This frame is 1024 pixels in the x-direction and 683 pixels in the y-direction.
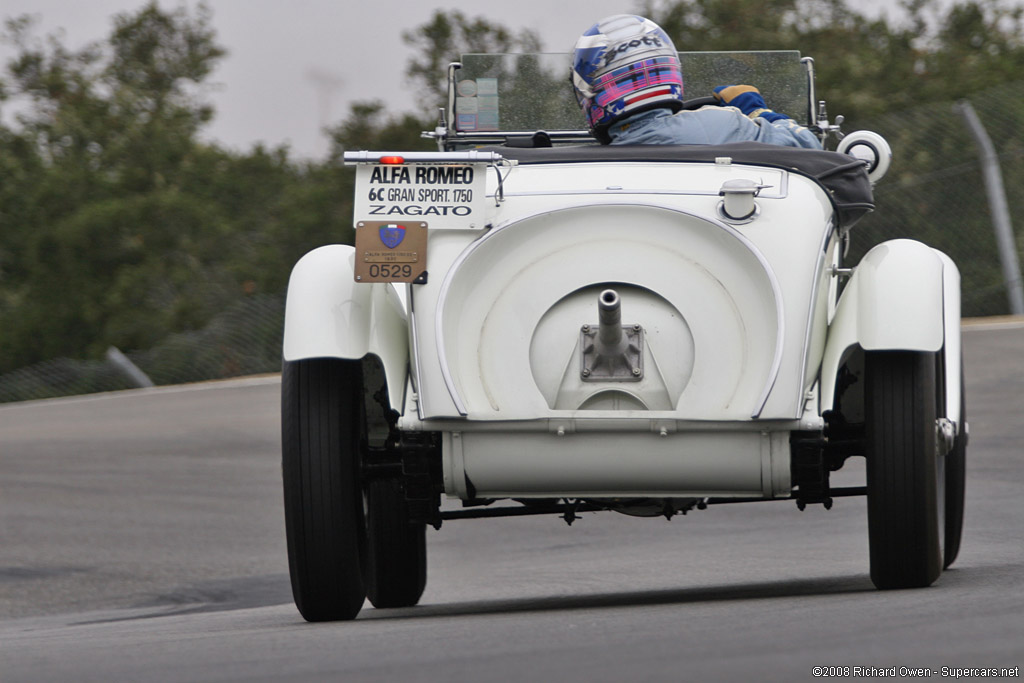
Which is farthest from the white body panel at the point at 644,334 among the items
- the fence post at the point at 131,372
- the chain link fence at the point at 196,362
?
the fence post at the point at 131,372

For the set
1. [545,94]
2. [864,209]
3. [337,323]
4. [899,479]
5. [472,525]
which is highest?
[545,94]

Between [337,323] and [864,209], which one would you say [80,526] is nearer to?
[337,323]

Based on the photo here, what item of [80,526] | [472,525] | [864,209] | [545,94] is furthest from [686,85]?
[80,526]

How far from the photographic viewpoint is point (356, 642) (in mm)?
3812

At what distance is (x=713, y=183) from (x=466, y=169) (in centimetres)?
72

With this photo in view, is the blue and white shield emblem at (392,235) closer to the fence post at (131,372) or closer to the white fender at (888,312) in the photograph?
the white fender at (888,312)

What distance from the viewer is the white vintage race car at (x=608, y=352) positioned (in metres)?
4.38

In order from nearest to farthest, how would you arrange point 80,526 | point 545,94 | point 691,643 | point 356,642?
point 691,643, point 356,642, point 545,94, point 80,526

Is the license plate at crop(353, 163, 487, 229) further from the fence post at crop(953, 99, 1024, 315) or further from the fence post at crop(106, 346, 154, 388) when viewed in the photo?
the fence post at crop(106, 346, 154, 388)

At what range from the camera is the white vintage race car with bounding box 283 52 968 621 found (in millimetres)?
4379

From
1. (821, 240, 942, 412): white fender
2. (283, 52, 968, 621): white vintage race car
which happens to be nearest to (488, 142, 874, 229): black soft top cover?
(283, 52, 968, 621): white vintage race car

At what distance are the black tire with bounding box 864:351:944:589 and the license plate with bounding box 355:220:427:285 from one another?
131 cm

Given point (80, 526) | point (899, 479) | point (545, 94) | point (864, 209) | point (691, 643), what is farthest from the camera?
point (80, 526)

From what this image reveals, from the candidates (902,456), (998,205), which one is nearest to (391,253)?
(902,456)
